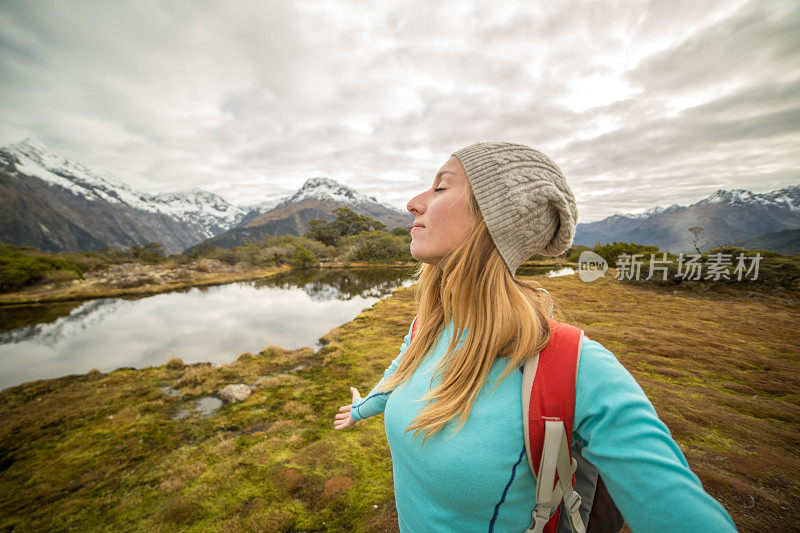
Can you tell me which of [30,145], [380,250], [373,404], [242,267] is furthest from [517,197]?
[30,145]

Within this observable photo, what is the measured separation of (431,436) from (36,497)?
22.6 ft

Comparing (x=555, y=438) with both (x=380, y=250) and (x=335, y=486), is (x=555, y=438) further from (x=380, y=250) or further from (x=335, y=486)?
(x=380, y=250)

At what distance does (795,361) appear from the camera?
6.03 metres

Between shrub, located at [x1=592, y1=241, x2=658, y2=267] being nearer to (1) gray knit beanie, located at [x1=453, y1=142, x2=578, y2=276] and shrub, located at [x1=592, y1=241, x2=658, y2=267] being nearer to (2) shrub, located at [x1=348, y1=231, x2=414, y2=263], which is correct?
(2) shrub, located at [x1=348, y1=231, x2=414, y2=263]

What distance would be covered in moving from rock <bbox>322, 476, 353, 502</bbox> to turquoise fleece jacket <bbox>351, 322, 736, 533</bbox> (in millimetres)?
2860

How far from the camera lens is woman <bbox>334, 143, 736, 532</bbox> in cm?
71

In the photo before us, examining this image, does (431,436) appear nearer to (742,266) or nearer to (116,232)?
(742,266)

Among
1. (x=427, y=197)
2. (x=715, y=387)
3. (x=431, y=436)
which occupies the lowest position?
(x=715, y=387)

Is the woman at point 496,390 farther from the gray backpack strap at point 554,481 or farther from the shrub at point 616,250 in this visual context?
the shrub at point 616,250

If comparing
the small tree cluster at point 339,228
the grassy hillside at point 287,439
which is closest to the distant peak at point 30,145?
the small tree cluster at point 339,228

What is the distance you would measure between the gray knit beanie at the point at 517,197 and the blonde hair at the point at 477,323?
0.07 metres

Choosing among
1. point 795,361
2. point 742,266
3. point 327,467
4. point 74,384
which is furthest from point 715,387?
point 74,384

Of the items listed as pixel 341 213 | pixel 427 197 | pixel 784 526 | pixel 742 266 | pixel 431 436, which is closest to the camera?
pixel 431 436

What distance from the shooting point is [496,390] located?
98 cm
